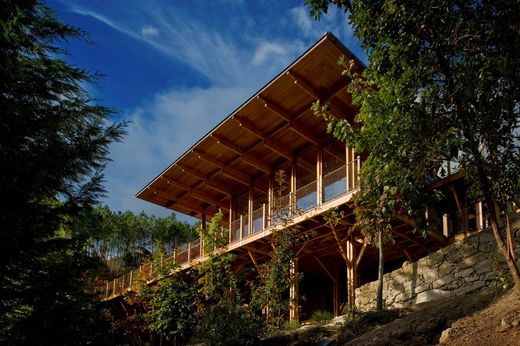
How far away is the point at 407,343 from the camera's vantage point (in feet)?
25.7

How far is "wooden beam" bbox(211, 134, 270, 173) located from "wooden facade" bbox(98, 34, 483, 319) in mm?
39

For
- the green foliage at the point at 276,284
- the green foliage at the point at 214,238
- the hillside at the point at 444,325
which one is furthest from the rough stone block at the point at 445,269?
the green foliage at the point at 214,238

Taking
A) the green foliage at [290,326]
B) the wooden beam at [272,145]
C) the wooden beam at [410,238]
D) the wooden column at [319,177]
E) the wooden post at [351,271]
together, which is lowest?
the green foliage at [290,326]

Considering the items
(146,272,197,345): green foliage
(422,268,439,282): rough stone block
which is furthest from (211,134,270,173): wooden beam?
(422,268,439,282): rough stone block

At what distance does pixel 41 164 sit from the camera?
19.6 ft

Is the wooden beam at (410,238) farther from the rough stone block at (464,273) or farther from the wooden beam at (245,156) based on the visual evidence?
the wooden beam at (245,156)

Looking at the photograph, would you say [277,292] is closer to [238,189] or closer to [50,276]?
[50,276]

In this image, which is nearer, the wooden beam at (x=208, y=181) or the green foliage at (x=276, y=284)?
the green foliage at (x=276, y=284)

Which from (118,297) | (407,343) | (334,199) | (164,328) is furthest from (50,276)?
(118,297)

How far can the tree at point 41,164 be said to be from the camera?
5.66 meters

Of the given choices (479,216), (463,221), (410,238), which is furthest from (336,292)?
(479,216)

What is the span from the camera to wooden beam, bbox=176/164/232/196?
20.7m

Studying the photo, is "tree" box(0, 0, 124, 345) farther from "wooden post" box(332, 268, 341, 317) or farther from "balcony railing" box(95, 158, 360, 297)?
"wooden post" box(332, 268, 341, 317)

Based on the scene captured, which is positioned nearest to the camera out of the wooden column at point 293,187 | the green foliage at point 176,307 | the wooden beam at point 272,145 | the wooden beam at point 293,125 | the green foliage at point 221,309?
the green foliage at point 221,309
